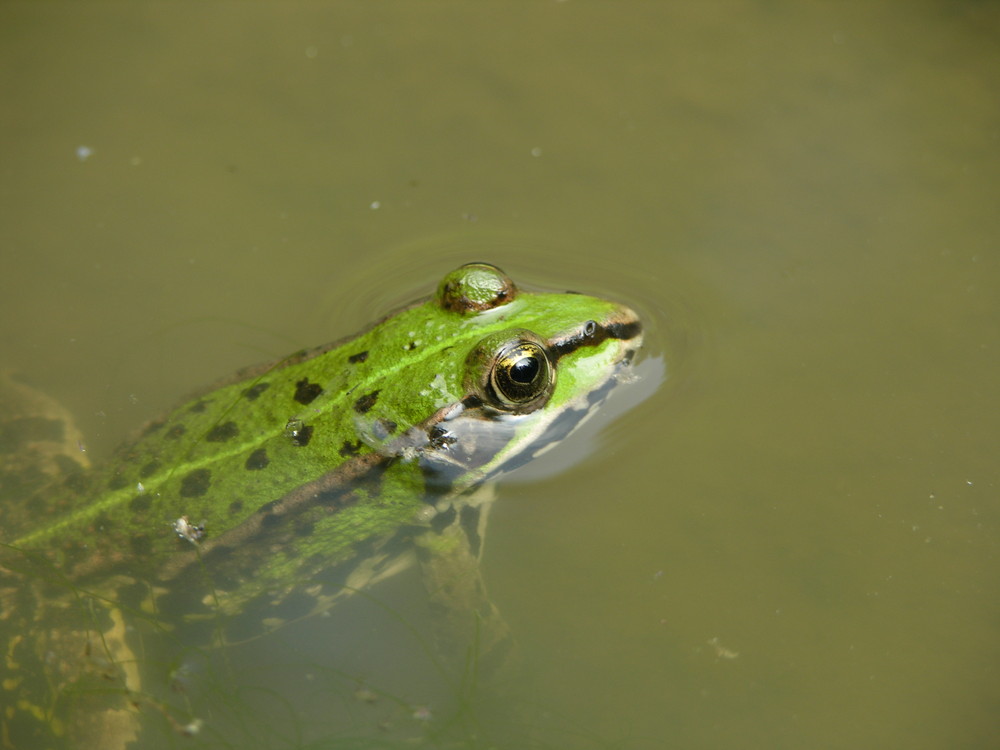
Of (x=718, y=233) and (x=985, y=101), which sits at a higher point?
(x=985, y=101)

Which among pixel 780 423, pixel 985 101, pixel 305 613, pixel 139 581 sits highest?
pixel 985 101

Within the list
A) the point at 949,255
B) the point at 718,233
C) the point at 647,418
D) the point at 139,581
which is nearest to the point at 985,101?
the point at 949,255

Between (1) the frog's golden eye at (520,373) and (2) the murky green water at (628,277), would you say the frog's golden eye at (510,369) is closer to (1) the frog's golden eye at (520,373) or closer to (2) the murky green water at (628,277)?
(1) the frog's golden eye at (520,373)

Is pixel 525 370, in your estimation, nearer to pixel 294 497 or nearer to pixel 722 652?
pixel 294 497

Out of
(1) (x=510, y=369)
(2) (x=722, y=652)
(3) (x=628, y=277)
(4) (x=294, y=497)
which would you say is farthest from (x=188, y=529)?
(3) (x=628, y=277)

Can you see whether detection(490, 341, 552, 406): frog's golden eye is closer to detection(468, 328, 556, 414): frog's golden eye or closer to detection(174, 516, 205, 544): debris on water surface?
detection(468, 328, 556, 414): frog's golden eye

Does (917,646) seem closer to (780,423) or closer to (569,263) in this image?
(780,423)

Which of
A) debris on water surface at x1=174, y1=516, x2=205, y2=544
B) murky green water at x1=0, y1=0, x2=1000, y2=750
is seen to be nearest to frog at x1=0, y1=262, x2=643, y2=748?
debris on water surface at x1=174, y1=516, x2=205, y2=544

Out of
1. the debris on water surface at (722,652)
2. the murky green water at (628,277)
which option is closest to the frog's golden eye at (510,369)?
the murky green water at (628,277)
